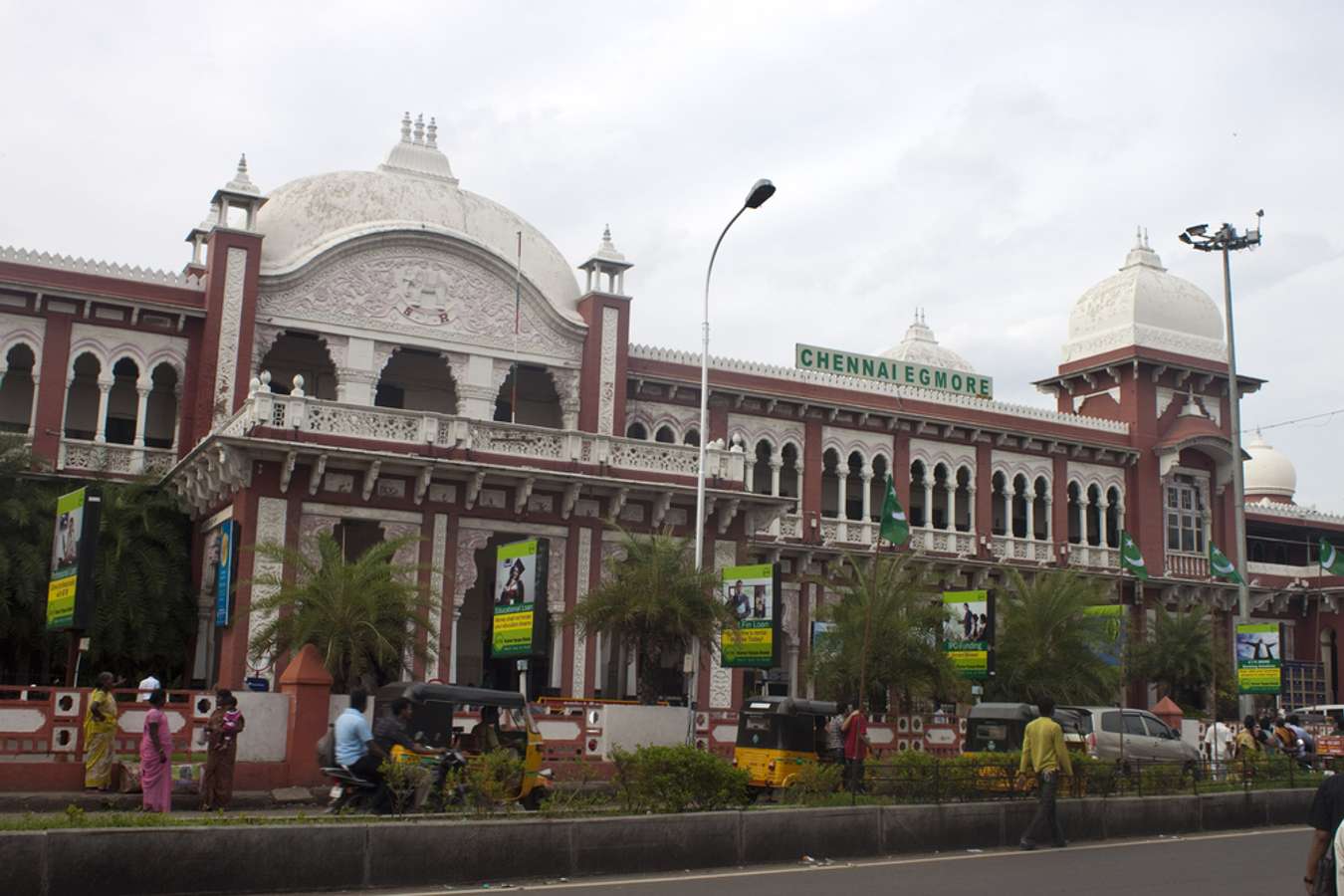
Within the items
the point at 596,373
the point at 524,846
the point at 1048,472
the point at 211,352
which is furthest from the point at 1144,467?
the point at 524,846

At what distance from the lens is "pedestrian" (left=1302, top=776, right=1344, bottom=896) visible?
775 centimetres

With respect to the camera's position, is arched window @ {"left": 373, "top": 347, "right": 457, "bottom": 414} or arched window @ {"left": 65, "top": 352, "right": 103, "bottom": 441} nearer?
arched window @ {"left": 65, "top": 352, "right": 103, "bottom": 441}

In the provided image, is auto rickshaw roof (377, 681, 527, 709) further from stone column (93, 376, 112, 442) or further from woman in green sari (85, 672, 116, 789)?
stone column (93, 376, 112, 442)

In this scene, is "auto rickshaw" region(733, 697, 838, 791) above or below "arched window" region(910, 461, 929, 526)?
below

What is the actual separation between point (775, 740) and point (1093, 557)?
80.1ft

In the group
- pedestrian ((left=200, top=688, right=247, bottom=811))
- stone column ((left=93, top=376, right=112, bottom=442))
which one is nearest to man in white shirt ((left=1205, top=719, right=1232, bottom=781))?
pedestrian ((left=200, top=688, right=247, bottom=811))

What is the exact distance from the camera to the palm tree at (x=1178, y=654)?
37.5 m

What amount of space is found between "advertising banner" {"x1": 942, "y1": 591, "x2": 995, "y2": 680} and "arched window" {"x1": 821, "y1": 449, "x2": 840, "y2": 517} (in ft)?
32.3

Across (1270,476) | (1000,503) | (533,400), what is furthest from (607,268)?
(1270,476)

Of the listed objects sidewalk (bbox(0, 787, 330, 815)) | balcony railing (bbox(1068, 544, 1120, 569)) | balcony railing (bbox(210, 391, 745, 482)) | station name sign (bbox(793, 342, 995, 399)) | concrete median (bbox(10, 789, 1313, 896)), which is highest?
station name sign (bbox(793, 342, 995, 399))

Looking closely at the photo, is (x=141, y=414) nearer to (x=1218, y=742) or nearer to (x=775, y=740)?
(x=775, y=740)

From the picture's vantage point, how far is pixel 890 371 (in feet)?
128

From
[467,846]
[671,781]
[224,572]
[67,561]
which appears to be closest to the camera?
[467,846]

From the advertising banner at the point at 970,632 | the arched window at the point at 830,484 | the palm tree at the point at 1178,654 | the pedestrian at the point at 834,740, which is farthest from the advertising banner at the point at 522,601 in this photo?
the palm tree at the point at 1178,654
